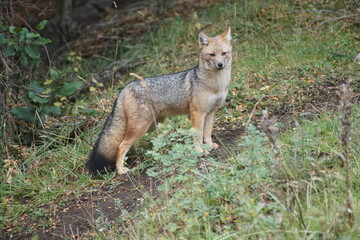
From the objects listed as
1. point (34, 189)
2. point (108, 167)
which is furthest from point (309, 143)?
point (34, 189)

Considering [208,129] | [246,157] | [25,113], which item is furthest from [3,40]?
[246,157]

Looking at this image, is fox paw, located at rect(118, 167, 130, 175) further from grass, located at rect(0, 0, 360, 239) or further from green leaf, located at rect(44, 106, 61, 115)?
green leaf, located at rect(44, 106, 61, 115)

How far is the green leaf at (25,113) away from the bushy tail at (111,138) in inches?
52.3

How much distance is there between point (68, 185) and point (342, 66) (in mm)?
4515

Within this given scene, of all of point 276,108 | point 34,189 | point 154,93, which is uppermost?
point 154,93

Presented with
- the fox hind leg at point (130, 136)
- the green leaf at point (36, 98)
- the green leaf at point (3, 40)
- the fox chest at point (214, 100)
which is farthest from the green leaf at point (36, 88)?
the fox chest at point (214, 100)

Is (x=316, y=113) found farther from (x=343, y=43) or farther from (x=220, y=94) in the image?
(x=343, y=43)

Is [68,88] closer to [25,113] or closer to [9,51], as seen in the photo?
[25,113]

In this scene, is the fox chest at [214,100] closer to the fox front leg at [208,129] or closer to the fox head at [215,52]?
the fox front leg at [208,129]

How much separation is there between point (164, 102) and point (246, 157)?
1.92m

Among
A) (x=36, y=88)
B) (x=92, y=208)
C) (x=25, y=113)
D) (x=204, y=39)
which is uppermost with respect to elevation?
(x=204, y=39)

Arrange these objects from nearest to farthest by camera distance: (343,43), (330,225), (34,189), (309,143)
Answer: (330,225)
(309,143)
(34,189)
(343,43)

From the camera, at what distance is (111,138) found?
19.3 ft

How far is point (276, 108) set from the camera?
6750mm
